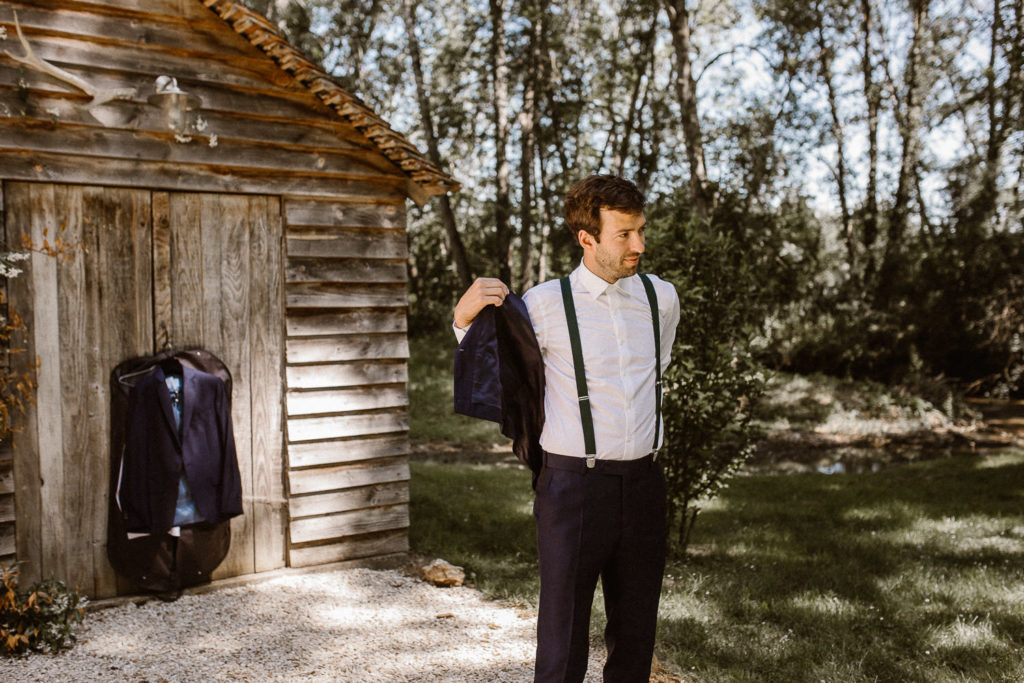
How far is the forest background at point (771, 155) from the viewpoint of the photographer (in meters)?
18.3

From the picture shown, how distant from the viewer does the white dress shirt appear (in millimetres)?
2857

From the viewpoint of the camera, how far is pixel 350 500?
238 inches

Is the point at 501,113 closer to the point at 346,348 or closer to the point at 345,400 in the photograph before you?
the point at 346,348

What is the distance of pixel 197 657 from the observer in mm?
4449

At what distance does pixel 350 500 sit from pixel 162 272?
2199 millimetres

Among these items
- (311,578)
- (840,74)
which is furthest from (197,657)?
(840,74)

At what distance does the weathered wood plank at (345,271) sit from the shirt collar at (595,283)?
327 cm

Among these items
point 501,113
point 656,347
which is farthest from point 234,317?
point 501,113

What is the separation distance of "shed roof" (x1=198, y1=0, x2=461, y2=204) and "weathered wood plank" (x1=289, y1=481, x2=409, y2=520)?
2348 mm

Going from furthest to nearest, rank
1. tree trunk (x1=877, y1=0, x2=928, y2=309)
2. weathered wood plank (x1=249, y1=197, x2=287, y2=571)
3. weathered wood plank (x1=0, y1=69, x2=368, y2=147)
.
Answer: tree trunk (x1=877, y1=0, x2=928, y2=309) < weathered wood plank (x1=249, y1=197, x2=287, y2=571) < weathered wood plank (x1=0, y1=69, x2=368, y2=147)

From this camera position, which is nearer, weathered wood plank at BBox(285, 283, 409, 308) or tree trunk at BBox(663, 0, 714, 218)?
weathered wood plank at BBox(285, 283, 409, 308)

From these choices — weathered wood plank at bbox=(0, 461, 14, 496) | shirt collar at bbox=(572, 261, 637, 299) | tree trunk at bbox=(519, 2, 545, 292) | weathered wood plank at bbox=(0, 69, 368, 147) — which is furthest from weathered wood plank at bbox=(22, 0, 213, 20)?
tree trunk at bbox=(519, 2, 545, 292)

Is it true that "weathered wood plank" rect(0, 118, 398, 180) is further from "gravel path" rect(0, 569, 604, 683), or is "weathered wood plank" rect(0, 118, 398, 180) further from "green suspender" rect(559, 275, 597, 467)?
"green suspender" rect(559, 275, 597, 467)

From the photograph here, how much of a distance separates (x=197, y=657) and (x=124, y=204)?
293 cm
